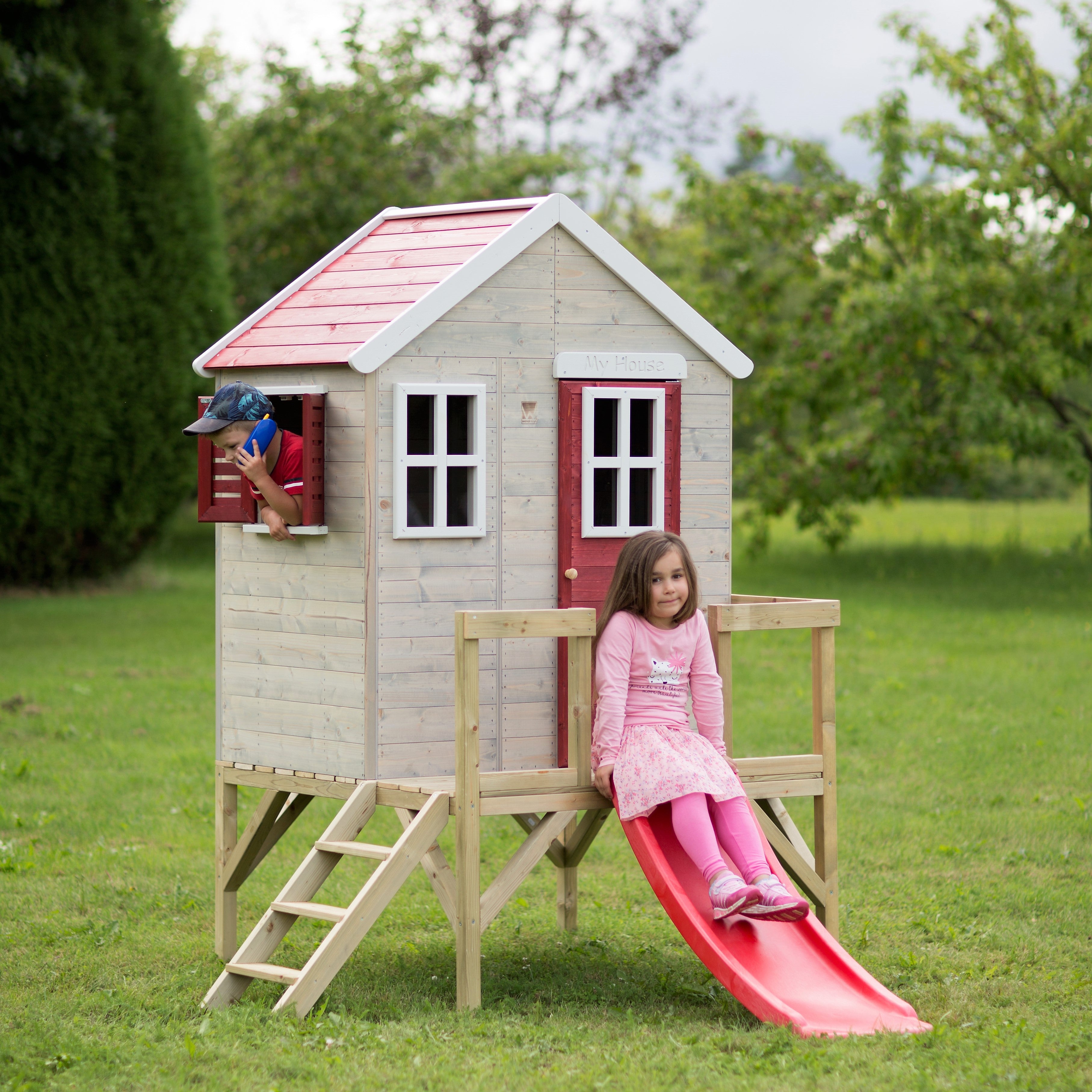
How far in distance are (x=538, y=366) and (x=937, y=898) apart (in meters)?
3.39

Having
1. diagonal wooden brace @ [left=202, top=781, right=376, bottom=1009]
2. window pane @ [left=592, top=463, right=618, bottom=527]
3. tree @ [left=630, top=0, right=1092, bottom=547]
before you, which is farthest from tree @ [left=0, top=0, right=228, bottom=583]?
diagonal wooden brace @ [left=202, top=781, right=376, bottom=1009]

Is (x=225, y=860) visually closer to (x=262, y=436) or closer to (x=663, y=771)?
(x=262, y=436)

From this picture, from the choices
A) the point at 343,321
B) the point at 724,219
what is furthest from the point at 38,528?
the point at 343,321

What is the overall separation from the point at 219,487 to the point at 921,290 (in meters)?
13.6

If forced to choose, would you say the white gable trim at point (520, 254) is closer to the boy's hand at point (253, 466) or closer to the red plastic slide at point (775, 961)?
the boy's hand at point (253, 466)

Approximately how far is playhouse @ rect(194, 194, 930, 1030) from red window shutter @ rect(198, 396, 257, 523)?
0.01 meters

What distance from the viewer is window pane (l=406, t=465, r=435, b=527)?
615cm

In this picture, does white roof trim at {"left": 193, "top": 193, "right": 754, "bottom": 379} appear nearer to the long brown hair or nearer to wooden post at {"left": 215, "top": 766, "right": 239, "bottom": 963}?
the long brown hair

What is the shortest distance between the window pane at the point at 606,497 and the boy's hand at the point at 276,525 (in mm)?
1312

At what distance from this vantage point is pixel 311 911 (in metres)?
5.89

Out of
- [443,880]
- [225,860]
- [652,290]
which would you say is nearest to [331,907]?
[443,880]

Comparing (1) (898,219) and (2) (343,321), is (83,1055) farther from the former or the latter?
(1) (898,219)

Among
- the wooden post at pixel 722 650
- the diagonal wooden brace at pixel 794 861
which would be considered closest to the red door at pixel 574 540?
the wooden post at pixel 722 650

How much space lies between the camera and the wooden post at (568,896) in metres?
7.21
